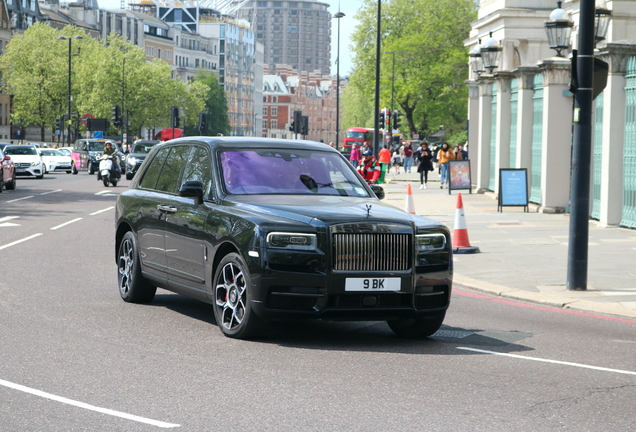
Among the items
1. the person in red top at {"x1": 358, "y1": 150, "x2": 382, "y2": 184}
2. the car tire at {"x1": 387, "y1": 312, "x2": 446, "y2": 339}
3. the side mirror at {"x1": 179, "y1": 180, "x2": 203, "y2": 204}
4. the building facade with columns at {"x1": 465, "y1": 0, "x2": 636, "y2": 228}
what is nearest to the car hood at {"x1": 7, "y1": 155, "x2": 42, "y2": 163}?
the building facade with columns at {"x1": 465, "y1": 0, "x2": 636, "y2": 228}

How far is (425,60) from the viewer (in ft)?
247

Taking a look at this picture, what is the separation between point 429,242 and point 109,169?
1259 inches

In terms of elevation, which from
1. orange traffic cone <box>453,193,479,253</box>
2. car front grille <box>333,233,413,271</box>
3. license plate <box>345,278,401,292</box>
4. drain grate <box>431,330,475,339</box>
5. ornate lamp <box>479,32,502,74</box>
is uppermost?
ornate lamp <box>479,32,502,74</box>

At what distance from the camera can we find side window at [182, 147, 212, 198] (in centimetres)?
941

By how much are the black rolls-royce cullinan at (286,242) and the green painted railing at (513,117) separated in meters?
19.7

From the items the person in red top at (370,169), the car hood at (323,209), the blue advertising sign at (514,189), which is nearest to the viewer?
the car hood at (323,209)

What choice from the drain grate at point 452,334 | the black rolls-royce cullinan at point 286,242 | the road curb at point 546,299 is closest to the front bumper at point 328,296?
the black rolls-royce cullinan at point 286,242

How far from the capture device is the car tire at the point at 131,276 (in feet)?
34.3

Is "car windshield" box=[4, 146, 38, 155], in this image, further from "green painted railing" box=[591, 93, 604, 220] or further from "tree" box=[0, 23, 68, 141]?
"tree" box=[0, 23, 68, 141]

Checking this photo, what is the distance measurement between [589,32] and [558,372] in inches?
208

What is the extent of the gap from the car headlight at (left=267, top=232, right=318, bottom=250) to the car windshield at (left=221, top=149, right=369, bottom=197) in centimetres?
114

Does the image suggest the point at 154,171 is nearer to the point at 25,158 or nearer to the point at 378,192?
the point at 378,192

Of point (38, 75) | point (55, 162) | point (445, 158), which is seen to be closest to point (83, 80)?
point (38, 75)

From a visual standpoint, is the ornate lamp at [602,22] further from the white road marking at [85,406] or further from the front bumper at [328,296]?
the white road marking at [85,406]
